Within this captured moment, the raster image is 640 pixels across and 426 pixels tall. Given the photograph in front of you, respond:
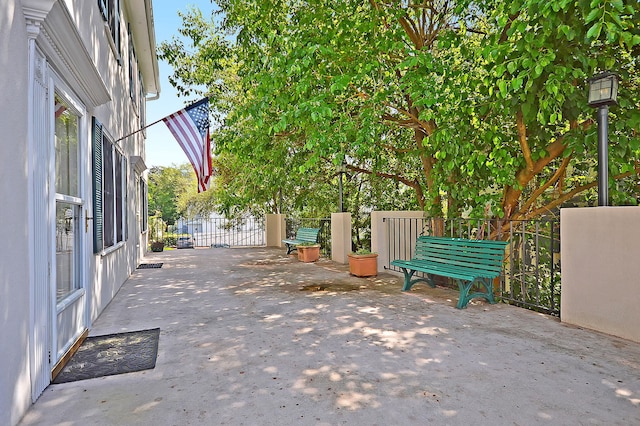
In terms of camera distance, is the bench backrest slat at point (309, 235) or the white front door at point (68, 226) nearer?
the white front door at point (68, 226)

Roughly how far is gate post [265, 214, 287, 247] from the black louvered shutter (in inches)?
414

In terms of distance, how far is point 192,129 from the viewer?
678cm

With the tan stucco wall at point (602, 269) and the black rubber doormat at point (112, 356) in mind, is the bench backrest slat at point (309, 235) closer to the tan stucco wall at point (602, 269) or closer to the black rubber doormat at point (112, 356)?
the black rubber doormat at point (112, 356)

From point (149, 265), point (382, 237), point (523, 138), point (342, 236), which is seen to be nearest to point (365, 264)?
point (382, 237)

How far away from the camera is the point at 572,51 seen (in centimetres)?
486

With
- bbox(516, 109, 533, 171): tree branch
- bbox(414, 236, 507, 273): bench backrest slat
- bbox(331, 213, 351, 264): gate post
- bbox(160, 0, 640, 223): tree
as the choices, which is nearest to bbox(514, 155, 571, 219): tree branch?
bbox(160, 0, 640, 223): tree

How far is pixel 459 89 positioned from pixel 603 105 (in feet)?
6.67

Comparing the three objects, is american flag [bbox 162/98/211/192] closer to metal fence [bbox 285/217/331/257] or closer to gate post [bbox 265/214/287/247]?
metal fence [bbox 285/217/331/257]

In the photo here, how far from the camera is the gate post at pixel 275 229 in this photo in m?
15.7

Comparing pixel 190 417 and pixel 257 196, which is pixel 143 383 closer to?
pixel 190 417

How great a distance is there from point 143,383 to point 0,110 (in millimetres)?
2203

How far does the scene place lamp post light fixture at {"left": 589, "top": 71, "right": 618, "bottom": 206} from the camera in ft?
13.5

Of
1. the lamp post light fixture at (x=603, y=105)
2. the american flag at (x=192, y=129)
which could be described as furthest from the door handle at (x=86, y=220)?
the lamp post light fixture at (x=603, y=105)

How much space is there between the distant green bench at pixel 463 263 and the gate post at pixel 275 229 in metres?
9.61
